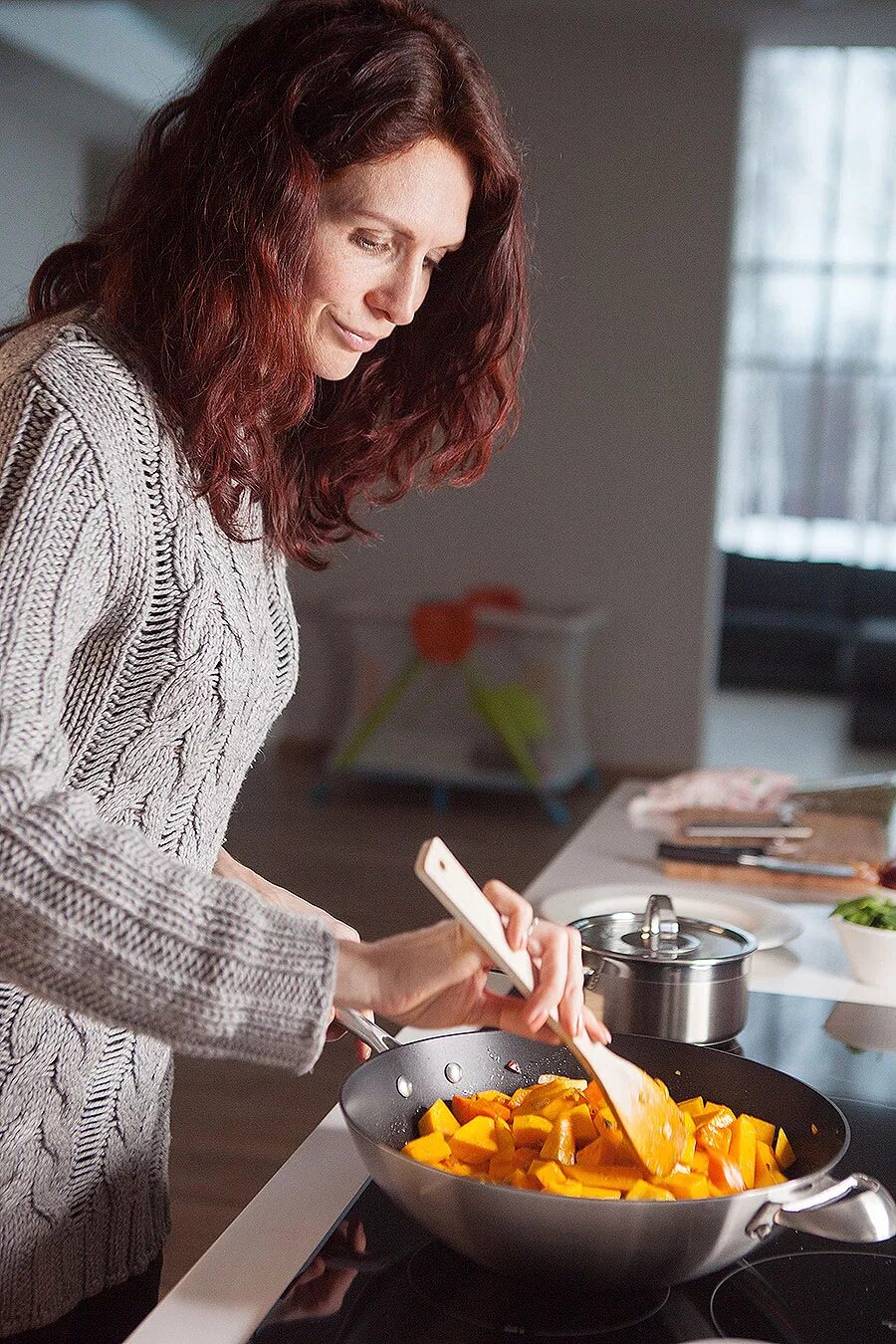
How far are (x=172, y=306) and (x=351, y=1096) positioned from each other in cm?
57

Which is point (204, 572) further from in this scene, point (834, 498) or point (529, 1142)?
point (834, 498)

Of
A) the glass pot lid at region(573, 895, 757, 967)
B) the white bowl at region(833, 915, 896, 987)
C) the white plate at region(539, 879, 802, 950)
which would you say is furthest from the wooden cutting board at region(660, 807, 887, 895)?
the glass pot lid at region(573, 895, 757, 967)

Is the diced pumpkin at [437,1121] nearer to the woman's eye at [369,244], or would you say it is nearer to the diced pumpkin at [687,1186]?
the diced pumpkin at [687,1186]

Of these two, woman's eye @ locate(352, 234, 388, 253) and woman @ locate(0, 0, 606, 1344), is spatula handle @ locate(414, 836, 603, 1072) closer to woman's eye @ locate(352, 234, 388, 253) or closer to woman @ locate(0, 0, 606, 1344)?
woman @ locate(0, 0, 606, 1344)

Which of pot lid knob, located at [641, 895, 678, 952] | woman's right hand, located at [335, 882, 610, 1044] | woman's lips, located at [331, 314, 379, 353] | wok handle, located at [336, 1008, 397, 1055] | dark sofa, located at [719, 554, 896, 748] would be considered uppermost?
woman's lips, located at [331, 314, 379, 353]

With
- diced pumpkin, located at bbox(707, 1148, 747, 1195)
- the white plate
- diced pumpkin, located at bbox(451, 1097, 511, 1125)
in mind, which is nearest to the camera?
diced pumpkin, located at bbox(707, 1148, 747, 1195)

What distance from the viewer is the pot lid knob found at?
1295 millimetres

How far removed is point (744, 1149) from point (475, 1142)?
0.17m

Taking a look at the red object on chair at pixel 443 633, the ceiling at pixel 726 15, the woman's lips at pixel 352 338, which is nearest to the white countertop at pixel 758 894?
the woman's lips at pixel 352 338

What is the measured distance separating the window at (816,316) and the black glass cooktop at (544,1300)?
857cm

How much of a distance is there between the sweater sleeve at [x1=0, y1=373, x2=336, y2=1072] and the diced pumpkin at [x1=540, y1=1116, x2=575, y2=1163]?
0.17m

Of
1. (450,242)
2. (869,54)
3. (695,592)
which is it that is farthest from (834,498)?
(450,242)

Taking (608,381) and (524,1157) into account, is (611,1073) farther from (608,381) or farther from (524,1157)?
(608,381)

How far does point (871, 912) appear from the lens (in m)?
1.54
